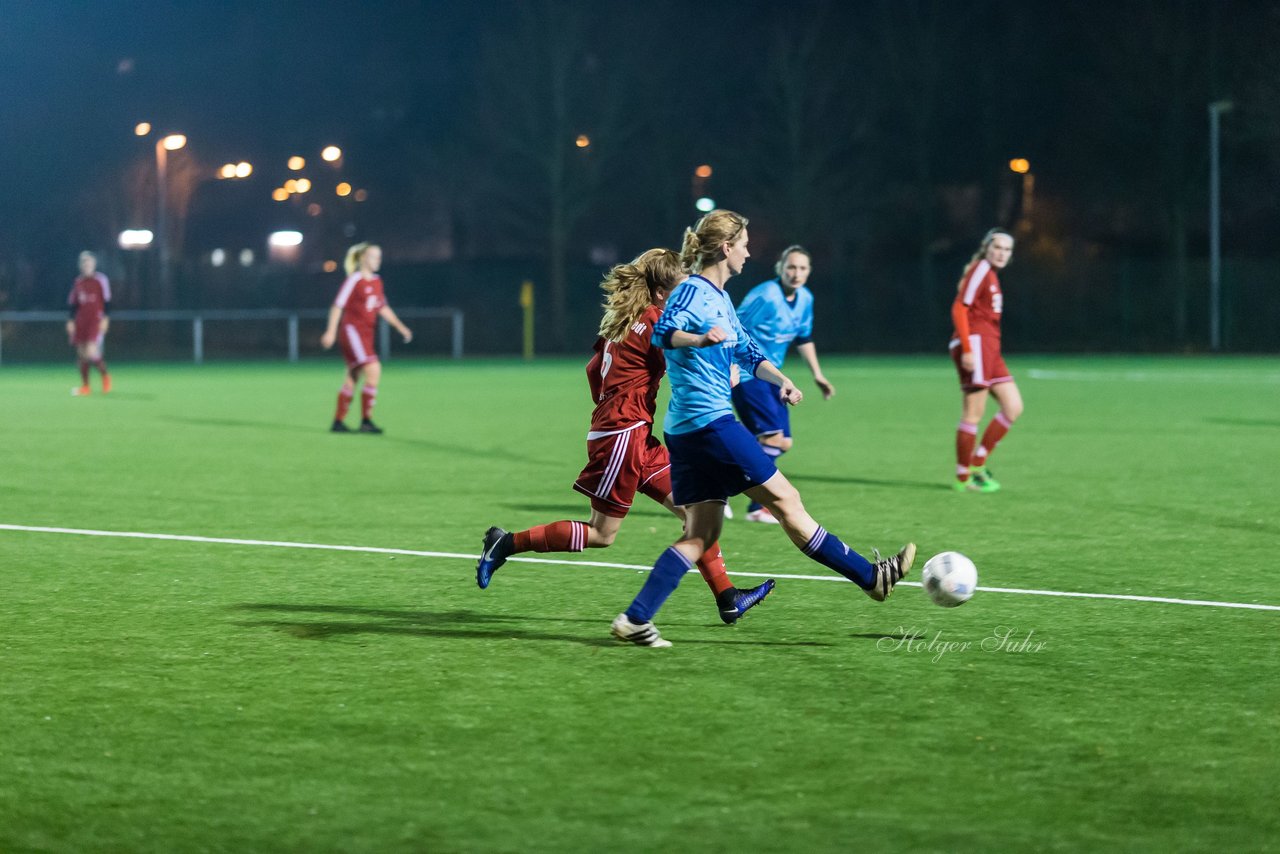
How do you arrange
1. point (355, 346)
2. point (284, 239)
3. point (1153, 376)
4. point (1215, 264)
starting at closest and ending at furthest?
point (355, 346), point (1153, 376), point (1215, 264), point (284, 239)

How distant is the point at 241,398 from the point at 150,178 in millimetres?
30149

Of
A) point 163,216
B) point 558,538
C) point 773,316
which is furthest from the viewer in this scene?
point 163,216

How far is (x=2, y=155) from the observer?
163 feet

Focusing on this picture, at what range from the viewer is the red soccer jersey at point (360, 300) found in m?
17.8

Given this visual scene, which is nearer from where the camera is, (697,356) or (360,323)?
(697,356)

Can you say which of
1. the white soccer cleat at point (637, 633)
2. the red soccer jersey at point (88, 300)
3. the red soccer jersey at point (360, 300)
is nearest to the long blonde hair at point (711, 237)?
the white soccer cleat at point (637, 633)

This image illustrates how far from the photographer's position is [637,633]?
6.63 metres

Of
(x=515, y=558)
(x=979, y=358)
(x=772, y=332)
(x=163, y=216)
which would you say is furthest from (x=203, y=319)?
(x=515, y=558)

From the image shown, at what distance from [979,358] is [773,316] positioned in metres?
2.42

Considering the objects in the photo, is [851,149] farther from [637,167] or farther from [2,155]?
[2,155]

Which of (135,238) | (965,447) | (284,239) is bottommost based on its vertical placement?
(965,447)

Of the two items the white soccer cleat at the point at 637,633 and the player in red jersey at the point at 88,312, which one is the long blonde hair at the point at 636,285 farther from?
the player in red jersey at the point at 88,312

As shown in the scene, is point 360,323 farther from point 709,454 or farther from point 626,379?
point 709,454

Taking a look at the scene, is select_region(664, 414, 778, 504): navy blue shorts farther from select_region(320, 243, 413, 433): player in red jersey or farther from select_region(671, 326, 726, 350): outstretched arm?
select_region(320, 243, 413, 433): player in red jersey
